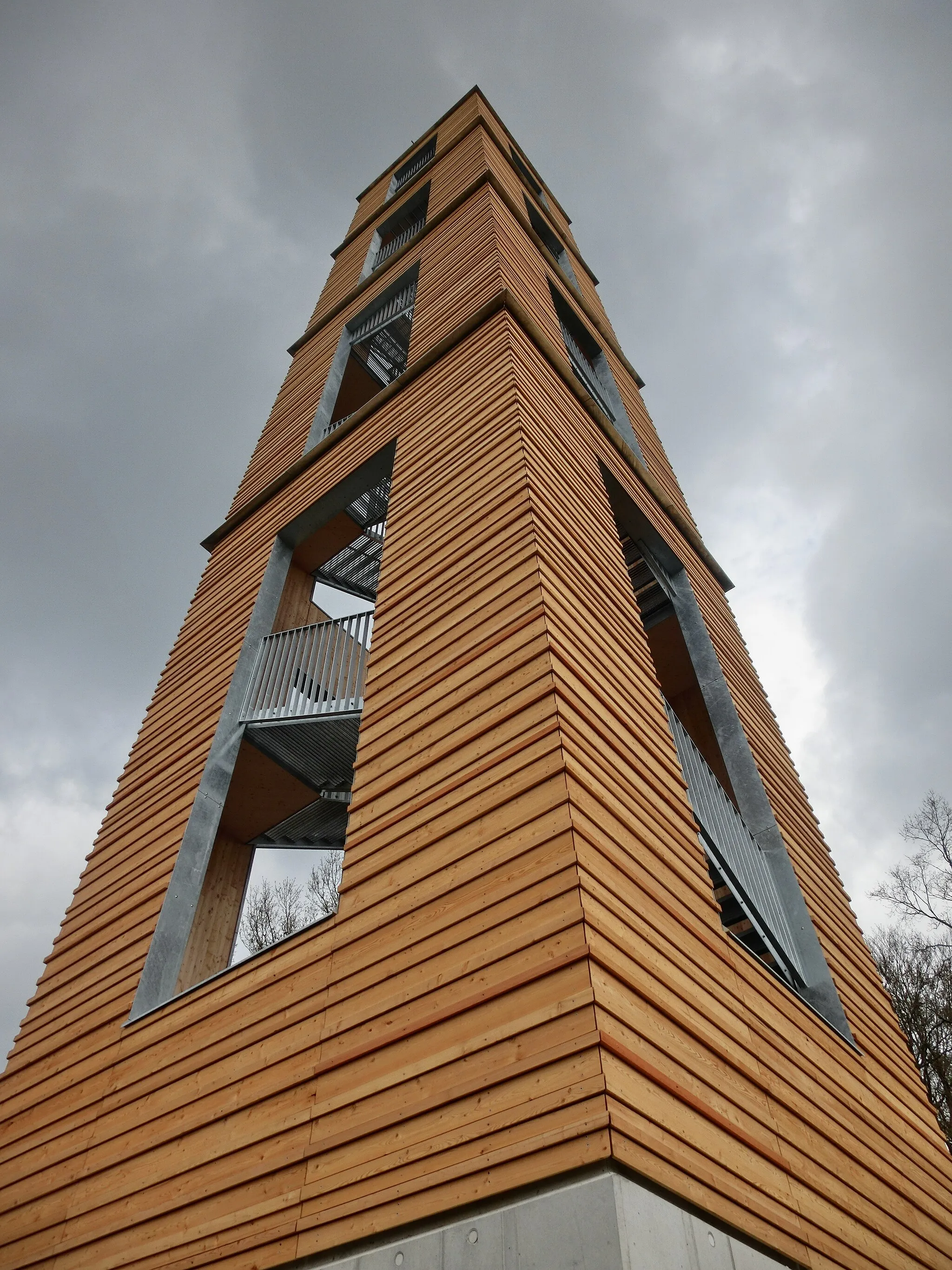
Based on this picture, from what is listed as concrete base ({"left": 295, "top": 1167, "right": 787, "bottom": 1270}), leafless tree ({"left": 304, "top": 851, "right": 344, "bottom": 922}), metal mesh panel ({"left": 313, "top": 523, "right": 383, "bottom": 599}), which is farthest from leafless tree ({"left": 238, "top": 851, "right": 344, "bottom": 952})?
concrete base ({"left": 295, "top": 1167, "right": 787, "bottom": 1270})

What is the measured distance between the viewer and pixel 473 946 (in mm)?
3697

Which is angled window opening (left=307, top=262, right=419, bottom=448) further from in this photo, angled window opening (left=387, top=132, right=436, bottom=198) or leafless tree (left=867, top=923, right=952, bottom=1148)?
leafless tree (left=867, top=923, right=952, bottom=1148)

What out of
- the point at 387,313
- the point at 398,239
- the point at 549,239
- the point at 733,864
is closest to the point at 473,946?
the point at 733,864

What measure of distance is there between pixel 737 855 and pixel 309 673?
3.63 m

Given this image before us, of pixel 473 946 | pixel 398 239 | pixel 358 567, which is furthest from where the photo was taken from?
pixel 398 239

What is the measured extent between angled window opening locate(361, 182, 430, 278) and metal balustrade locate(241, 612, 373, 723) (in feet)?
29.6

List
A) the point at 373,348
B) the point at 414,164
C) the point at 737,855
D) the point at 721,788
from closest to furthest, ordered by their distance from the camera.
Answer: the point at 737,855
the point at 721,788
the point at 373,348
the point at 414,164

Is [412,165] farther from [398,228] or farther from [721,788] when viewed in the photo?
[721,788]

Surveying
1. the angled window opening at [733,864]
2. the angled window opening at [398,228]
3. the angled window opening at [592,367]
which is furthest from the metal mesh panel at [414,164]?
the angled window opening at [733,864]

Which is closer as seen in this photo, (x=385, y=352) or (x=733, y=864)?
(x=733, y=864)

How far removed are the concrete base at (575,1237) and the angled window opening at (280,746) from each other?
9.90 ft

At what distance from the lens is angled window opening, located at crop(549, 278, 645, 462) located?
37.4ft

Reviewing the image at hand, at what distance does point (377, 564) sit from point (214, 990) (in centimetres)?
678

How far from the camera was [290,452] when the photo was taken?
10.7m
